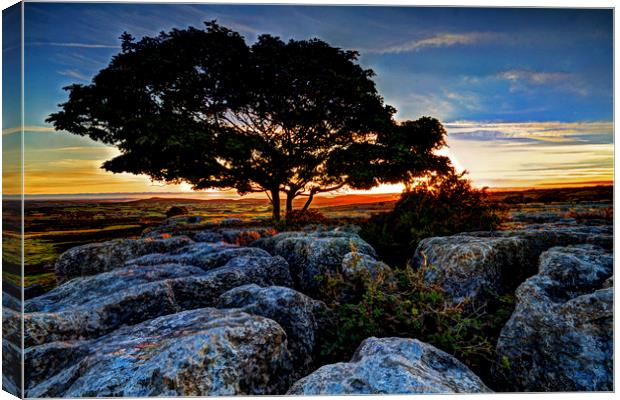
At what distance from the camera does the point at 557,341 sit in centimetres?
Result: 418

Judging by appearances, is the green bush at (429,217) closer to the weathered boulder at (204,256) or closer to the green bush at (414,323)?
the green bush at (414,323)

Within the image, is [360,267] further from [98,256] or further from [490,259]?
[98,256]

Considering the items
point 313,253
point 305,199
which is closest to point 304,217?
point 305,199

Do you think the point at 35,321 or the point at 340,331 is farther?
the point at 340,331

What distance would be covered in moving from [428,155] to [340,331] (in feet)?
13.4

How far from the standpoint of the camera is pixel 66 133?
586 cm

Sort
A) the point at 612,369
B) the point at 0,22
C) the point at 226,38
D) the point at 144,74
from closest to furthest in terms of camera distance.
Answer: the point at 612,369
the point at 0,22
the point at 226,38
the point at 144,74

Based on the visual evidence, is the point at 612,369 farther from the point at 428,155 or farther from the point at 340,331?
the point at 428,155

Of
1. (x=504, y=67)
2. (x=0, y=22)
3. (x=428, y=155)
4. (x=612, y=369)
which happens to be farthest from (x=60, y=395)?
(x=504, y=67)

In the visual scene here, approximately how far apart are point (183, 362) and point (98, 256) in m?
3.79

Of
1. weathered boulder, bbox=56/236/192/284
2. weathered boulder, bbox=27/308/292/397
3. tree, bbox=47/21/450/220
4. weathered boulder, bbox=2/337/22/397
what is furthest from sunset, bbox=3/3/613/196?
weathered boulder, bbox=27/308/292/397

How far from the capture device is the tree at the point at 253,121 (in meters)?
6.69

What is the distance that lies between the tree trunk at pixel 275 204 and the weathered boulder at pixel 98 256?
215 cm

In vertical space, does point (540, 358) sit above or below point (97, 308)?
below
